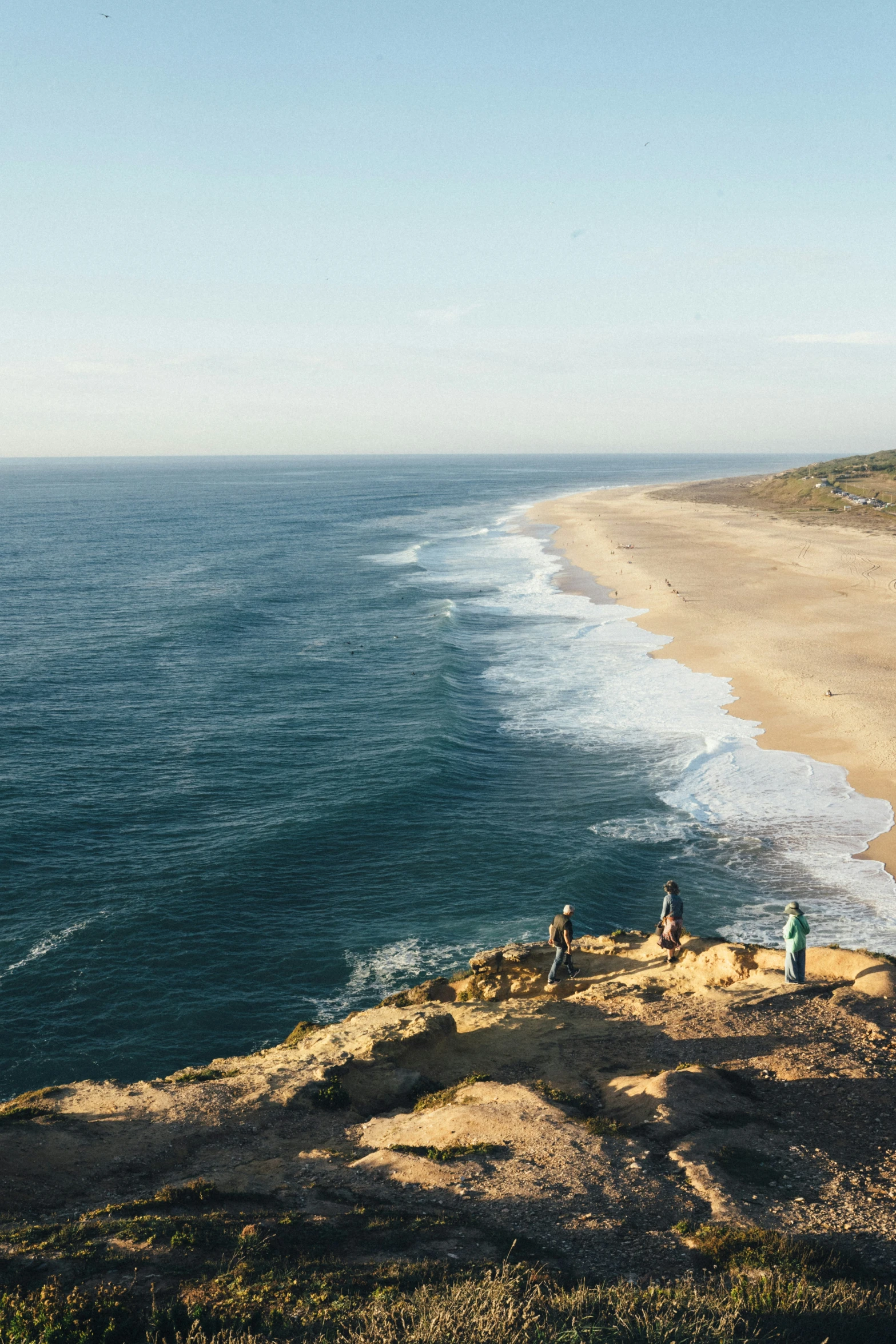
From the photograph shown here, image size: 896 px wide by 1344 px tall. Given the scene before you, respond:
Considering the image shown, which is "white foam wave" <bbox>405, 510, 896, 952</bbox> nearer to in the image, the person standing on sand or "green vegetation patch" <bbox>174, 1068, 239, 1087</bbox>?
the person standing on sand

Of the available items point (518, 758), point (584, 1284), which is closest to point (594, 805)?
point (518, 758)

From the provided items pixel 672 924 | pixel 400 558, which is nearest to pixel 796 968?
pixel 672 924

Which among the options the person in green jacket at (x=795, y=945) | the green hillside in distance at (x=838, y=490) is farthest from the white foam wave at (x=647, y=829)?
the green hillside in distance at (x=838, y=490)

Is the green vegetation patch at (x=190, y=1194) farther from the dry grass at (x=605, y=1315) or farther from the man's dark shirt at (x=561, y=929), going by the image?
the man's dark shirt at (x=561, y=929)

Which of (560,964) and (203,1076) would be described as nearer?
(203,1076)

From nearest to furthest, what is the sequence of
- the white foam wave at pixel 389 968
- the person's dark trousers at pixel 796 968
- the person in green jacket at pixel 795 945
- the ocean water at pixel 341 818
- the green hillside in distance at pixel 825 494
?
the person in green jacket at pixel 795 945 → the person's dark trousers at pixel 796 968 → the white foam wave at pixel 389 968 → the ocean water at pixel 341 818 → the green hillside in distance at pixel 825 494

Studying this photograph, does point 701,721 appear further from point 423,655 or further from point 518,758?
point 423,655

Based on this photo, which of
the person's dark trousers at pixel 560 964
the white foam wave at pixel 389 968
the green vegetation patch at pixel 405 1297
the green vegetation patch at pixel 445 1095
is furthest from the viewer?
the white foam wave at pixel 389 968

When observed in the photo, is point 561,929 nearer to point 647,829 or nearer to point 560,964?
point 560,964
